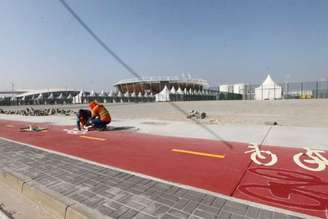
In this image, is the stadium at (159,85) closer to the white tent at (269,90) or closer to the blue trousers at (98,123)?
the white tent at (269,90)

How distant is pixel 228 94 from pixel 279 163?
5934 cm

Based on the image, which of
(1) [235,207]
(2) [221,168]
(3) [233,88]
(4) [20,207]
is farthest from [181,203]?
(3) [233,88]

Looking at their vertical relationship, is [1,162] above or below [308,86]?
below

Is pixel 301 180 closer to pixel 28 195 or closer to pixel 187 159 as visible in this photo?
pixel 187 159

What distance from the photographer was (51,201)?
11.9 feet

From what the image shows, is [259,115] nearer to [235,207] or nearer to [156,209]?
[235,207]

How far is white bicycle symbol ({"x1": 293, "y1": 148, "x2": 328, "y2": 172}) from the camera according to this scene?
4825mm

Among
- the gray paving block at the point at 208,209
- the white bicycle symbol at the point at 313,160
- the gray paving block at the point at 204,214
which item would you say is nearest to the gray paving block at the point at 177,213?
the gray paving block at the point at 204,214

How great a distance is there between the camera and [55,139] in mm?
9023

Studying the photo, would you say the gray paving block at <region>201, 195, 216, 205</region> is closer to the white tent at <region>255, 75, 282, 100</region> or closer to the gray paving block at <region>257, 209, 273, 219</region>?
the gray paving block at <region>257, 209, 273, 219</region>

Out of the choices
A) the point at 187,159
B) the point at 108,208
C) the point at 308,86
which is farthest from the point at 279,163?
the point at 308,86

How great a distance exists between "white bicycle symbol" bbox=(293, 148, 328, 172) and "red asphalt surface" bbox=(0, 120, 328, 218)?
142 mm

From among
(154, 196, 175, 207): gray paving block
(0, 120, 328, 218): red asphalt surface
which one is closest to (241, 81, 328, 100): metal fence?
(0, 120, 328, 218): red asphalt surface

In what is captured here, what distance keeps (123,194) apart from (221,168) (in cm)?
224
